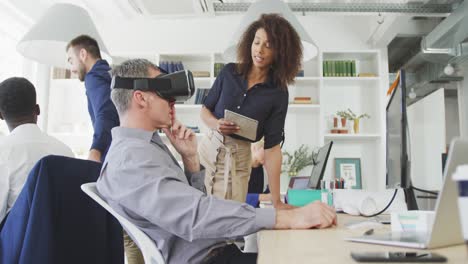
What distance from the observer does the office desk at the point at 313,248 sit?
0.68 meters

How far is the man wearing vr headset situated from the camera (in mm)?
995

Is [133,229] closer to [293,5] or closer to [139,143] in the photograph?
[139,143]

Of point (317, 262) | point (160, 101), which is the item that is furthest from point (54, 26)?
point (317, 262)

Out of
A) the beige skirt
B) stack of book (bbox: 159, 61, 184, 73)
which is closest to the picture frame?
stack of book (bbox: 159, 61, 184, 73)

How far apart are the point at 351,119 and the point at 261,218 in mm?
4013

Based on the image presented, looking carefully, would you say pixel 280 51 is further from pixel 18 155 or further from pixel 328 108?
pixel 328 108

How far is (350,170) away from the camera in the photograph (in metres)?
4.78

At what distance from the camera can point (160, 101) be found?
1311mm

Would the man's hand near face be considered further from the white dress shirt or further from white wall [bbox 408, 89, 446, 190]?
white wall [bbox 408, 89, 446, 190]

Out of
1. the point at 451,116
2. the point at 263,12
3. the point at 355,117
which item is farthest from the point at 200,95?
the point at 451,116

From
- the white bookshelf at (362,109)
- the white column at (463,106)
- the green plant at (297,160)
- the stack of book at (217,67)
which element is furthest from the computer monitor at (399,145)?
the white column at (463,106)

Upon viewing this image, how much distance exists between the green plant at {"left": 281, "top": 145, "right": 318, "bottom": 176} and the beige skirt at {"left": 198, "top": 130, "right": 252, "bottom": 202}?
2.65 m

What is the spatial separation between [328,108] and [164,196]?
4.19 m

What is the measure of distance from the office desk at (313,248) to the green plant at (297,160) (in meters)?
3.58
